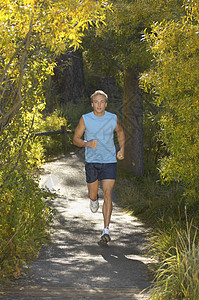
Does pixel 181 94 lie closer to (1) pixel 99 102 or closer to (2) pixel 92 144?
(1) pixel 99 102

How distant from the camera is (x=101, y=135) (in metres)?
6.57

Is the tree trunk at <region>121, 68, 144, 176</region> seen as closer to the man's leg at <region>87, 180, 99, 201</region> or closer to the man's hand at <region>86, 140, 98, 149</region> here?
the man's leg at <region>87, 180, 99, 201</region>

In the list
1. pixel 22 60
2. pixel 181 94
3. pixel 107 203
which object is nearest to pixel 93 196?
pixel 107 203

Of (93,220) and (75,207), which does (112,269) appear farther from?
(75,207)

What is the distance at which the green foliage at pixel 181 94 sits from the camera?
21.1 feet

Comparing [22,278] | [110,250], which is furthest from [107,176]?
[22,278]

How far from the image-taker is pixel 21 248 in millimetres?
5051

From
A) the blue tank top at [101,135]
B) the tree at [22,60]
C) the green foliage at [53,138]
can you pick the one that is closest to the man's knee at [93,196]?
the blue tank top at [101,135]

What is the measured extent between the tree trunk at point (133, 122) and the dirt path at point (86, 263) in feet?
11.9

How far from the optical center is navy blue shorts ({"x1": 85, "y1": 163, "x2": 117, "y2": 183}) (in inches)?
261

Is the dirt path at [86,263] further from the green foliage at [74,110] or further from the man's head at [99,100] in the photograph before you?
the green foliage at [74,110]

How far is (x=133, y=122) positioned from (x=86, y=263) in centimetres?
792

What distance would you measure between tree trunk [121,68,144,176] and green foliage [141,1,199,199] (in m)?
5.83

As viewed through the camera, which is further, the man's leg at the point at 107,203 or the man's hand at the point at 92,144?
the man's leg at the point at 107,203
